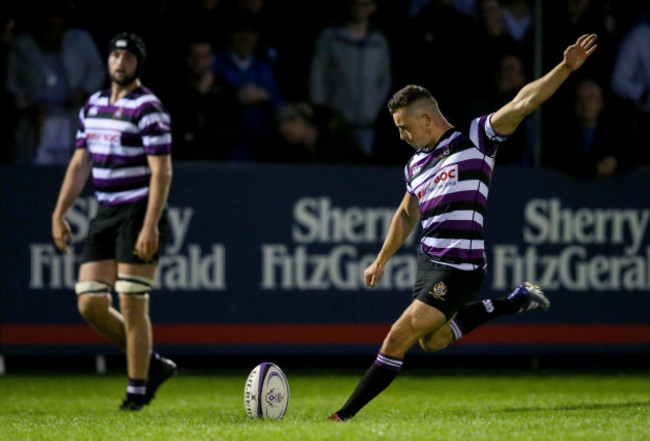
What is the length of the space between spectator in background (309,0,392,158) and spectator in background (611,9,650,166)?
7.57 feet

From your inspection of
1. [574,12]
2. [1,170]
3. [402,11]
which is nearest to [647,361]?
[574,12]

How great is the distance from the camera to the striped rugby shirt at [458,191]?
606cm

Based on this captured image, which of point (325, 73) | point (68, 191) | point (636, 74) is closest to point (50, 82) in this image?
point (325, 73)

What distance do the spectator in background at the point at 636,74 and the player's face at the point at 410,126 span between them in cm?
501

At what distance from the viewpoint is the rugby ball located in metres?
6.07

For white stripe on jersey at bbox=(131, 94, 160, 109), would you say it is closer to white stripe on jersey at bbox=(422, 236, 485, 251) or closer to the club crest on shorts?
white stripe on jersey at bbox=(422, 236, 485, 251)

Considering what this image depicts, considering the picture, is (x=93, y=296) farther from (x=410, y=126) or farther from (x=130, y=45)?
(x=410, y=126)

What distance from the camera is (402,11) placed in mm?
10859

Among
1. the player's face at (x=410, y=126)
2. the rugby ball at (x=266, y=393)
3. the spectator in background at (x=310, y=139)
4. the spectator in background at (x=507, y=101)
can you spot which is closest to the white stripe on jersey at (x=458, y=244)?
the player's face at (x=410, y=126)

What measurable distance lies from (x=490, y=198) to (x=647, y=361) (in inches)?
95.6

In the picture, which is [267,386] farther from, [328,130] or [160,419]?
[328,130]

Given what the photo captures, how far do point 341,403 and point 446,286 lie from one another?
2.19 metres

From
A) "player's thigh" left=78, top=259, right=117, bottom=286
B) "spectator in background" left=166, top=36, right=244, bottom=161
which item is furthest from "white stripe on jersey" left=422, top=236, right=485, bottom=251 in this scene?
"spectator in background" left=166, top=36, right=244, bottom=161

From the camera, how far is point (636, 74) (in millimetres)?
10750
